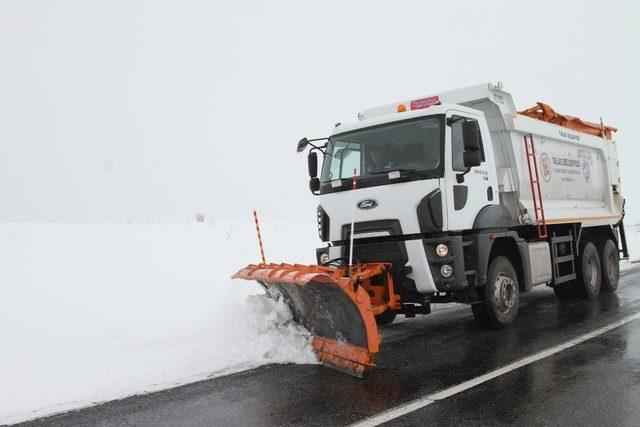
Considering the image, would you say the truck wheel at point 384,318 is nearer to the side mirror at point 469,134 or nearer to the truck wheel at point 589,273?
the side mirror at point 469,134

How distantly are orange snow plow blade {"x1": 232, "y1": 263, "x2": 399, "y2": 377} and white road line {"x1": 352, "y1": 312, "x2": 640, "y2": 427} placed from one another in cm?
80

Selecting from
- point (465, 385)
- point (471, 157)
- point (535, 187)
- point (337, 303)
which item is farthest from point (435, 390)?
point (535, 187)

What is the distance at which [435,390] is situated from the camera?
4.76m

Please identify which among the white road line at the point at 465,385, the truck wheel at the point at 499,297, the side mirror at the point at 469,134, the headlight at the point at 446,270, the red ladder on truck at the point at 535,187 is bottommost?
the white road line at the point at 465,385

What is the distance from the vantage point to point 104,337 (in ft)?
23.5

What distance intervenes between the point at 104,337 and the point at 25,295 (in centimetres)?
327

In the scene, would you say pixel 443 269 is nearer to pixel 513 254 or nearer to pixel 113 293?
pixel 513 254

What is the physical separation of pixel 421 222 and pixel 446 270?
0.63 meters

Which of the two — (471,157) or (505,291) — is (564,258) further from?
(471,157)

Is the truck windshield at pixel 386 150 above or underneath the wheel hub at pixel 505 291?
above

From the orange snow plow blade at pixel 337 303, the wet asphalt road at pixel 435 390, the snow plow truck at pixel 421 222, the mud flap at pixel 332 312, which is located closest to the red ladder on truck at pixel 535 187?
the snow plow truck at pixel 421 222

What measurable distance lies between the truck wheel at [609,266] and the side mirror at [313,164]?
6.30m

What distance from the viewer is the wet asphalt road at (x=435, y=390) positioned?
4.16 meters

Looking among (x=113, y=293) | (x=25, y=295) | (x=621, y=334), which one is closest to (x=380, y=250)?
(x=621, y=334)
